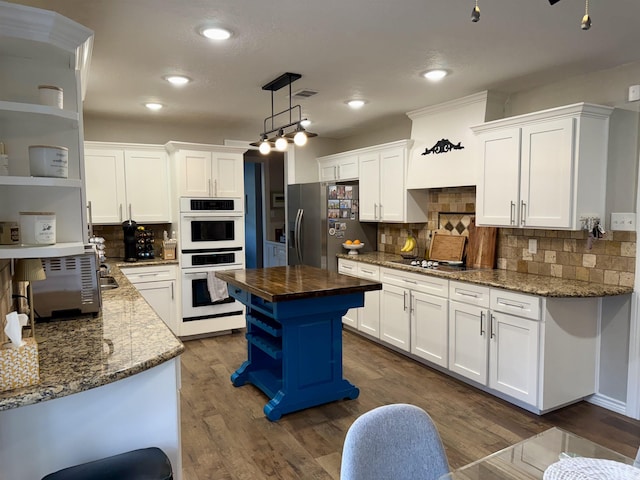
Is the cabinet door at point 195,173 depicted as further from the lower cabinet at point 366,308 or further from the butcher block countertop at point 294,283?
the lower cabinet at point 366,308

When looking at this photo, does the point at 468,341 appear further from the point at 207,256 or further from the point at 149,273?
the point at 149,273

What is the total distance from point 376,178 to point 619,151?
2.36 meters

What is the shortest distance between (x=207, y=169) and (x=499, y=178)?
298 centimetres

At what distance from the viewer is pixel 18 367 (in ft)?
4.53

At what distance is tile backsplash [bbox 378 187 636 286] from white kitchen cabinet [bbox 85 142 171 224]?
3060 millimetres

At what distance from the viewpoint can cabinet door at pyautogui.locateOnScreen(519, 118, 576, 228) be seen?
305 centimetres

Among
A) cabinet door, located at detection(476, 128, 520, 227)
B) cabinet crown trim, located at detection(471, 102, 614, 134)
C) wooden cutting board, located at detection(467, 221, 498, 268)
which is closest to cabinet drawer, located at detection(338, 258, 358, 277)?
wooden cutting board, located at detection(467, 221, 498, 268)

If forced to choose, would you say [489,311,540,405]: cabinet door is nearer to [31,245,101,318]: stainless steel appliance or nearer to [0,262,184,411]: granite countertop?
[0,262,184,411]: granite countertop

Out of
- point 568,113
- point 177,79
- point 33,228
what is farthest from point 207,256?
point 568,113

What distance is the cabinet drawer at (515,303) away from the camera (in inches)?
117

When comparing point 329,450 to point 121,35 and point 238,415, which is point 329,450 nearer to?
point 238,415

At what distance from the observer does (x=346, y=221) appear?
5.24m

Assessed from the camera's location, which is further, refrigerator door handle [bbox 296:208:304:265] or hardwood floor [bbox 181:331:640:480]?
refrigerator door handle [bbox 296:208:304:265]

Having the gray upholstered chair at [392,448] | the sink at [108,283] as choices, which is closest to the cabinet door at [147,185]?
the sink at [108,283]
